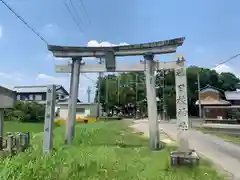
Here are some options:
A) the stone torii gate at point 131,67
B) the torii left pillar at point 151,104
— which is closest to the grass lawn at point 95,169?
the torii left pillar at point 151,104

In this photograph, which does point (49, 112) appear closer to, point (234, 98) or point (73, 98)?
point (73, 98)

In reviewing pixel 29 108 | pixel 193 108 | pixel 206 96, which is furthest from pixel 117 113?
pixel 29 108

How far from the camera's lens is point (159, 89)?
5381 centimetres

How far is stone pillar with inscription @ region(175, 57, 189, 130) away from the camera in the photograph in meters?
9.08

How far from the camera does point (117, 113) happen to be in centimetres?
6172

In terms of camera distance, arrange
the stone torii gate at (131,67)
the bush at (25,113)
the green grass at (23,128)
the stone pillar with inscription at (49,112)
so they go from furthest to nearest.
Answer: the bush at (25,113), the green grass at (23,128), the stone torii gate at (131,67), the stone pillar with inscription at (49,112)

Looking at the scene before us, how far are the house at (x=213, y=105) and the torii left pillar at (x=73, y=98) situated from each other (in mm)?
24032

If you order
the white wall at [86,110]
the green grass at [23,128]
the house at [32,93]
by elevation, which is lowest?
the green grass at [23,128]

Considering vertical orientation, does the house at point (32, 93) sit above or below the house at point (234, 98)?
above

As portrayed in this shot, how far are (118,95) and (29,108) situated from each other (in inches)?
885

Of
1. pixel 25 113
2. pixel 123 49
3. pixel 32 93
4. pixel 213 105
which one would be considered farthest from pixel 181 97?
pixel 32 93

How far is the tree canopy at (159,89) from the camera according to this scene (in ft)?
168

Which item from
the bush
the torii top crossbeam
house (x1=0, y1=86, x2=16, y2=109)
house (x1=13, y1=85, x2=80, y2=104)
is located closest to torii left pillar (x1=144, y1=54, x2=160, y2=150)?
the torii top crossbeam

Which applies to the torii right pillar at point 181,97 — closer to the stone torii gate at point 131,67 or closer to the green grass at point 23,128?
the stone torii gate at point 131,67
